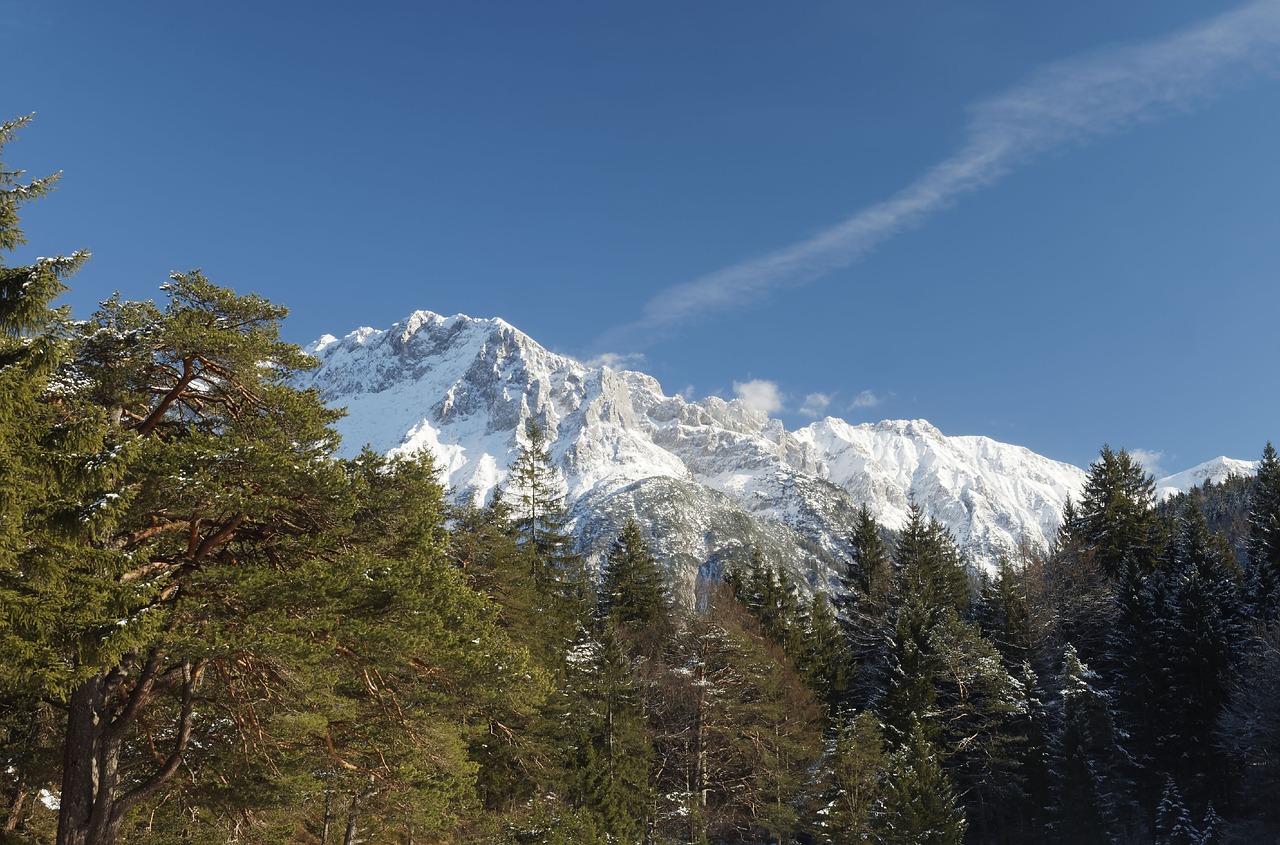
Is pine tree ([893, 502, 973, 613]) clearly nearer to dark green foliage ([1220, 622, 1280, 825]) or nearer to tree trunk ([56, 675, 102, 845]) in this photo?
dark green foliage ([1220, 622, 1280, 825])

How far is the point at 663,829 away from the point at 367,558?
92.2 feet

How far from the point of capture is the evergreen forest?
1167 centimetres

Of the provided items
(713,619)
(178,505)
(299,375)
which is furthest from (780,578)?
(178,505)

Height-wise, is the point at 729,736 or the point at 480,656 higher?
the point at 480,656

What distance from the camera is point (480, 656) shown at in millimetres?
15781

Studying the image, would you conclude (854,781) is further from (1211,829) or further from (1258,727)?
(1211,829)

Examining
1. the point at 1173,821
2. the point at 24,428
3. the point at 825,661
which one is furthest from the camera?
the point at 825,661

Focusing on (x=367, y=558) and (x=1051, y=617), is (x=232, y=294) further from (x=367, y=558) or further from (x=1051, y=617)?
(x=1051, y=617)

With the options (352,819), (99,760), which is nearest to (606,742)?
Result: (352,819)

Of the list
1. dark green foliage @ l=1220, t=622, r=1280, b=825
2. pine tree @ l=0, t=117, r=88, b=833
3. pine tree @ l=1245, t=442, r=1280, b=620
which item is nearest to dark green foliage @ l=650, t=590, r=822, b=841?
dark green foliage @ l=1220, t=622, r=1280, b=825

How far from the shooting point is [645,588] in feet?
159

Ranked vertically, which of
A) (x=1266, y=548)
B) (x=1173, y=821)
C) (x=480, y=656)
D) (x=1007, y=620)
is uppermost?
(x=1266, y=548)

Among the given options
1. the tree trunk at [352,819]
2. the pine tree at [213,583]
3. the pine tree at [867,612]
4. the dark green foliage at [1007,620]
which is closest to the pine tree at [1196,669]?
the dark green foliage at [1007,620]

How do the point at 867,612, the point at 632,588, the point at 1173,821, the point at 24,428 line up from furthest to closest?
the point at 867,612
the point at 632,588
the point at 1173,821
the point at 24,428
